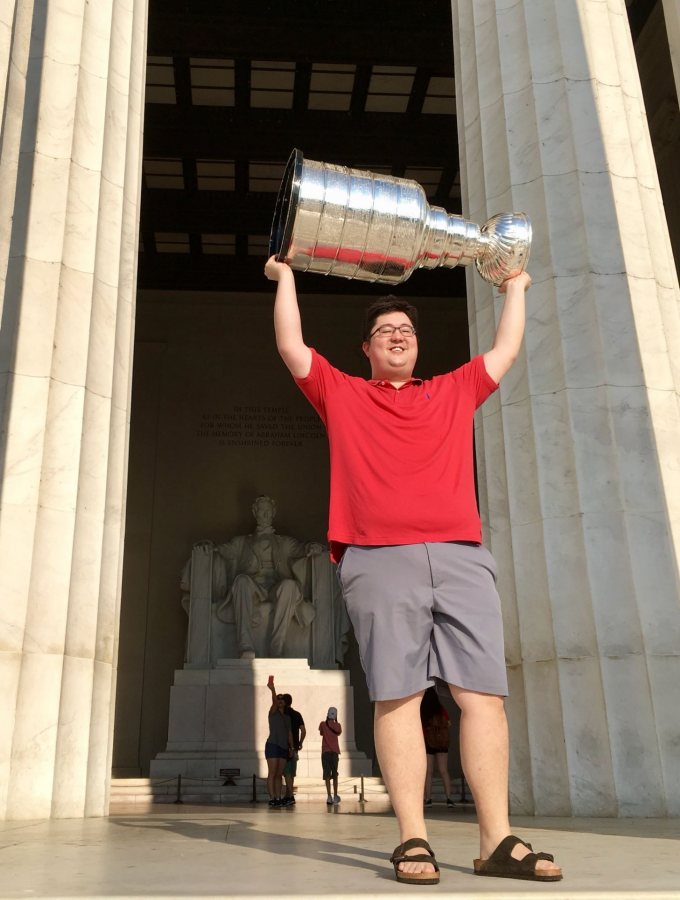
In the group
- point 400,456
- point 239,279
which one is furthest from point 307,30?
point 400,456

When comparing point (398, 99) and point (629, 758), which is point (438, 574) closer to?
point (629, 758)

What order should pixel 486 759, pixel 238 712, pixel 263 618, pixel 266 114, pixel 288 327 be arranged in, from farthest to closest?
pixel 266 114 → pixel 263 618 → pixel 238 712 → pixel 288 327 → pixel 486 759

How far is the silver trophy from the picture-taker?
10.3ft

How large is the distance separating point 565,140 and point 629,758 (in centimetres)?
464

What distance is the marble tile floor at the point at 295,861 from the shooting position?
2270mm

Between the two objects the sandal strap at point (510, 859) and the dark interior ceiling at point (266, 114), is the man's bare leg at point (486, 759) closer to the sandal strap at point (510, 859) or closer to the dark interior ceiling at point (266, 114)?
the sandal strap at point (510, 859)

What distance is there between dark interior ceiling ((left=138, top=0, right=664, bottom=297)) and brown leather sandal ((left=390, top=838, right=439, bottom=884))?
15757mm

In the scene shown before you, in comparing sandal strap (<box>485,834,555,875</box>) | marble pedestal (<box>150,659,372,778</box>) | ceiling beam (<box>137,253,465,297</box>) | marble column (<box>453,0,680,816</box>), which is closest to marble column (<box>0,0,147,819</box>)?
marble column (<box>453,0,680,816</box>)

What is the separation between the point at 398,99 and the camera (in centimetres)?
1842

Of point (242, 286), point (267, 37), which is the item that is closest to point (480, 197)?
point (267, 37)

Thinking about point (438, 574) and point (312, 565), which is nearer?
point (438, 574)

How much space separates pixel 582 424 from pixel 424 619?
155 inches

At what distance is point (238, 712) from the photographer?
647 inches

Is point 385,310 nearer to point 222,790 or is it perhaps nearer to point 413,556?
point 413,556
